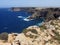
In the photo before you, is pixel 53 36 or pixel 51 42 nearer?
pixel 51 42

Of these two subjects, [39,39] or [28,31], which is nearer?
[39,39]

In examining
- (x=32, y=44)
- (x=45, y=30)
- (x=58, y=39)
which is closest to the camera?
(x=32, y=44)

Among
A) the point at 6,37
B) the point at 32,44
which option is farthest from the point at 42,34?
the point at 6,37

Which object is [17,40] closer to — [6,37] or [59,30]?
[6,37]

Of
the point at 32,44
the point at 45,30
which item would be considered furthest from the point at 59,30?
the point at 32,44

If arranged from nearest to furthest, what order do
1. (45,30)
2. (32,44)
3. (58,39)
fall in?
(32,44), (58,39), (45,30)

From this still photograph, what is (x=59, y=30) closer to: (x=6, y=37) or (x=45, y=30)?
(x=45, y=30)

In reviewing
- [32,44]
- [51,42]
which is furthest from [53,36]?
[32,44]

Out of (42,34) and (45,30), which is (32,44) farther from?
(45,30)

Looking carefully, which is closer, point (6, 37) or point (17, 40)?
point (17, 40)
